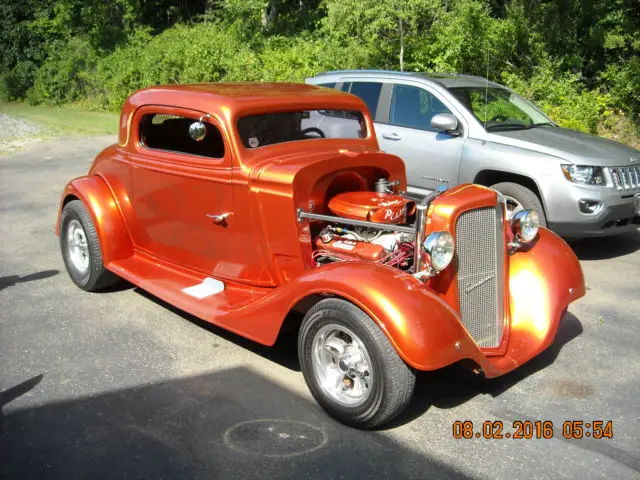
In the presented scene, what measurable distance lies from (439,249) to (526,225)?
1.11 m

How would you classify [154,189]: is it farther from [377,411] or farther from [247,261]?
[377,411]

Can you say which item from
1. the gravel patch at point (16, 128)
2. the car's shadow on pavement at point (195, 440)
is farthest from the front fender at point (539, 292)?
the gravel patch at point (16, 128)

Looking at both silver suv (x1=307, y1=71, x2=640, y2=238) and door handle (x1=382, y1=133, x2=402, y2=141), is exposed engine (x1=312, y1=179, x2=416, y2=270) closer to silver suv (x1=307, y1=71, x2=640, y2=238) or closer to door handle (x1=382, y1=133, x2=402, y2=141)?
silver suv (x1=307, y1=71, x2=640, y2=238)

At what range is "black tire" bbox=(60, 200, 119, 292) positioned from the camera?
18.2ft

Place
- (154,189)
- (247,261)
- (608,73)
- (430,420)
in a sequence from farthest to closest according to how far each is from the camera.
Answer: (608,73) < (154,189) < (247,261) < (430,420)

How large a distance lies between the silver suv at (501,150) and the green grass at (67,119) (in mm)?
10664

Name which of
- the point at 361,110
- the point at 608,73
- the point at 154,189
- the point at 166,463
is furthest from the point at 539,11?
the point at 166,463

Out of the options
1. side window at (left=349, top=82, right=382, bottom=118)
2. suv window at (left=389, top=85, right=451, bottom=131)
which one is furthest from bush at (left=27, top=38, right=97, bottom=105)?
suv window at (left=389, top=85, right=451, bottom=131)

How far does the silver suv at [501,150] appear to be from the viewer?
6562 mm

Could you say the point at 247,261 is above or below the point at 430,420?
above

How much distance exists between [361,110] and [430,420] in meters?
2.70

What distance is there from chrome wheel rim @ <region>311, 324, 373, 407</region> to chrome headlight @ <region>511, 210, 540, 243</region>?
5.12 ft

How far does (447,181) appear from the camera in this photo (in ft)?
24.4

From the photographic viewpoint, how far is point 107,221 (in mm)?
5492
